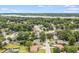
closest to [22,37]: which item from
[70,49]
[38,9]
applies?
[38,9]

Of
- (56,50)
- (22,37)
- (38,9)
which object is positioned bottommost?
(56,50)

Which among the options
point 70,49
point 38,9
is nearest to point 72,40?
point 70,49

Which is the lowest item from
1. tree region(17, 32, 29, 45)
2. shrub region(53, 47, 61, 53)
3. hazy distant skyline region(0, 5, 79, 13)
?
shrub region(53, 47, 61, 53)

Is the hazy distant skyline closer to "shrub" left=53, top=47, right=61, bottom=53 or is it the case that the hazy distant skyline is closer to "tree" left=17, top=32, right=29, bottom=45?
"tree" left=17, top=32, right=29, bottom=45

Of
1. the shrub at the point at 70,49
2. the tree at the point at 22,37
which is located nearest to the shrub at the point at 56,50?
the shrub at the point at 70,49

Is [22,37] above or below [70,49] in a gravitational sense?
above

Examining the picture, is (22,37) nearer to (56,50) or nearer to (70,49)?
(56,50)

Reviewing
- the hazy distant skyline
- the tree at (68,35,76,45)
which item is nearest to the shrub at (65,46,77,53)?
the tree at (68,35,76,45)

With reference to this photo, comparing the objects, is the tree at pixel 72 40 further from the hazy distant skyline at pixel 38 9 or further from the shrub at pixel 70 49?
the hazy distant skyline at pixel 38 9
